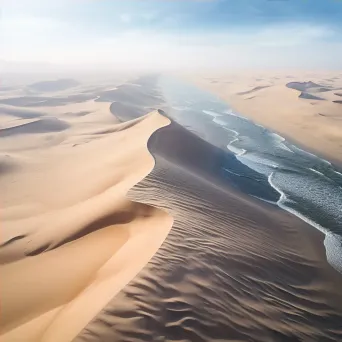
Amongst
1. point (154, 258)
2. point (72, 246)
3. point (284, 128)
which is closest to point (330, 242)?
point (154, 258)

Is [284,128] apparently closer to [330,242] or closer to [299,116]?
[299,116]

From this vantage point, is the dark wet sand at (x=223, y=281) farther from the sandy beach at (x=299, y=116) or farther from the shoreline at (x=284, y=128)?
the sandy beach at (x=299, y=116)

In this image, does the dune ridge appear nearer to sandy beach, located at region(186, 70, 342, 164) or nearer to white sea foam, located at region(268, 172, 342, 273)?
white sea foam, located at region(268, 172, 342, 273)

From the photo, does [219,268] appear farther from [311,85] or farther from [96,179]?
[311,85]

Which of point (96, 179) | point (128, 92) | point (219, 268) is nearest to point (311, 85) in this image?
point (128, 92)

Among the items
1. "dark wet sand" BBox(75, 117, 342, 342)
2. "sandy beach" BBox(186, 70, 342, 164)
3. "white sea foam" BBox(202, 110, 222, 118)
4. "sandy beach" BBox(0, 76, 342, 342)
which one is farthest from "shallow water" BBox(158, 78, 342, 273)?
"white sea foam" BBox(202, 110, 222, 118)

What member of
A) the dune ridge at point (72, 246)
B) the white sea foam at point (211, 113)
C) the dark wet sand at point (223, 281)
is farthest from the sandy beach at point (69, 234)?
the white sea foam at point (211, 113)
